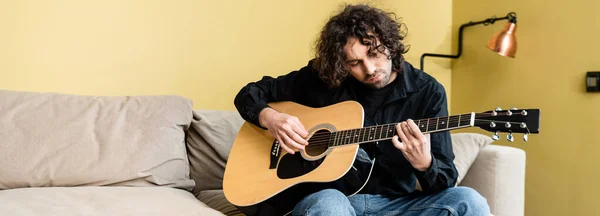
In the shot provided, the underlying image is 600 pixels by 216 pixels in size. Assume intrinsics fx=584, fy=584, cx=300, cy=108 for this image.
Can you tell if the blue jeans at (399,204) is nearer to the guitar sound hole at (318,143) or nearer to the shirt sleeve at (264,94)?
the guitar sound hole at (318,143)

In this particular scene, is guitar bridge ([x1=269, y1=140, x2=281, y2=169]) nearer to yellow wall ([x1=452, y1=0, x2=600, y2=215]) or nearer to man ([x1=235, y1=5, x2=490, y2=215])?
man ([x1=235, y1=5, x2=490, y2=215])

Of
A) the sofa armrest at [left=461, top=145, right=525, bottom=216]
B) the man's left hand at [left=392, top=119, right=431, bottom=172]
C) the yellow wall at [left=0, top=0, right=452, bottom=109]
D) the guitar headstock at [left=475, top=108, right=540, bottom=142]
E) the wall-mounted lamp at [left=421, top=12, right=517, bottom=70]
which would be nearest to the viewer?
the guitar headstock at [left=475, top=108, right=540, bottom=142]

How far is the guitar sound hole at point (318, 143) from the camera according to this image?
152 centimetres

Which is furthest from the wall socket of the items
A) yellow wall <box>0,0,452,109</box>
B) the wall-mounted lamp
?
yellow wall <box>0,0,452,109</box>

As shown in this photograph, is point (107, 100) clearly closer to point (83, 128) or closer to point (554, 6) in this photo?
point (83, 128)

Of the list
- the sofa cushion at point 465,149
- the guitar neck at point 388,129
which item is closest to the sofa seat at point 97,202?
the guitar neck at point 388,129

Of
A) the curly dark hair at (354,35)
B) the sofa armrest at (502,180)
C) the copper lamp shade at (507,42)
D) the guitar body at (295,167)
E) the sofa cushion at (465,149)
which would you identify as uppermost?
the curly dark hair at (354,35)

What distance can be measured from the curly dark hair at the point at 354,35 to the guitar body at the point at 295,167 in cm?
10

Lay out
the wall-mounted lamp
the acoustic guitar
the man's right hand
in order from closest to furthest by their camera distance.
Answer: the acoustic guitar < the man's right hand < the wall-mounted lamp

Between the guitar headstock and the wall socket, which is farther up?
the guitar headstock

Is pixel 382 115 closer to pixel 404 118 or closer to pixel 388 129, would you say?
pixel 404 118

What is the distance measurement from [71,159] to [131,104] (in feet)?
0.91

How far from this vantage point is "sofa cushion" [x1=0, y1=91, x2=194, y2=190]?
1714mm

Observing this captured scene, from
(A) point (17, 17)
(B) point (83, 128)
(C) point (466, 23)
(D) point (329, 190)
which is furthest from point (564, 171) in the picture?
(A) point (17, 17)
